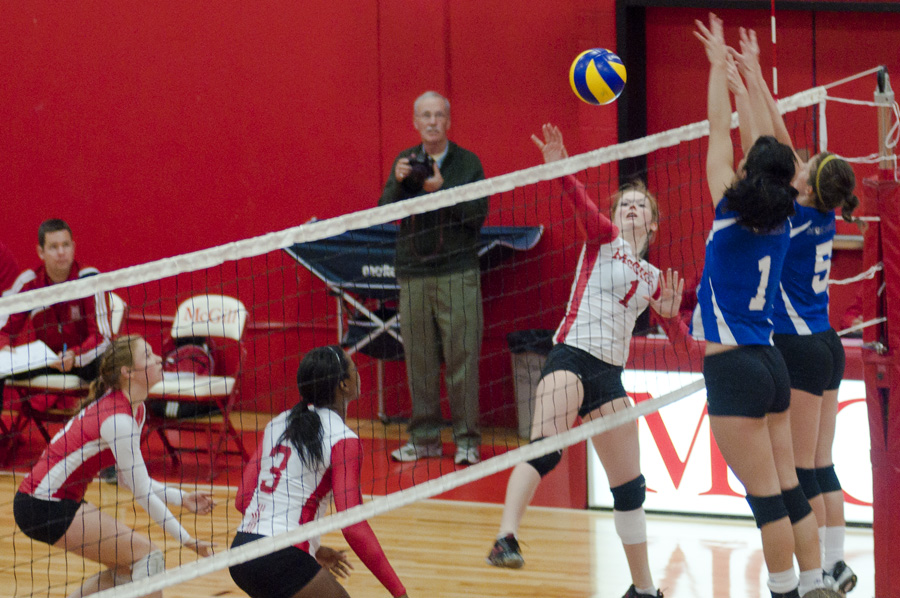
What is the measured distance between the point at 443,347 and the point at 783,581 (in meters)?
3.60

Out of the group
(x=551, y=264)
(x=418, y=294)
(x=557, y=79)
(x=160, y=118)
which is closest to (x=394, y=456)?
(x=418, y=294)

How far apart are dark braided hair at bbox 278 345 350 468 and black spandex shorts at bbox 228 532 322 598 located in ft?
1.04

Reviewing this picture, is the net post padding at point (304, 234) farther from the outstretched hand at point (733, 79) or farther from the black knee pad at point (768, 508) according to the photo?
the black knee pad at point (768, 508)

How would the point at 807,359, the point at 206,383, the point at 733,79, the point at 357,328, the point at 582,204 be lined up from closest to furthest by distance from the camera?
the point at 733,79 → the point at 807,359 → the point at 582,204 → the point at 206,383 → the point at 357,328

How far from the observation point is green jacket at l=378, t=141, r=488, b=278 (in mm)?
7047

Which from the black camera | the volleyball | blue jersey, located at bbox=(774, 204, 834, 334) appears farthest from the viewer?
the black camera

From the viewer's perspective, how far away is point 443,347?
7328mm

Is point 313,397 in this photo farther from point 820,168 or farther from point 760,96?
point 820,168

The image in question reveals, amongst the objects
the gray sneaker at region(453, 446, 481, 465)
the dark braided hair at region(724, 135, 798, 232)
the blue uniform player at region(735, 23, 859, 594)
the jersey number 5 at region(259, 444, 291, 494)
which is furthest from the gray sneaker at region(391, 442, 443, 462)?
the dark braided hair at region(724, 135, 798, 232)

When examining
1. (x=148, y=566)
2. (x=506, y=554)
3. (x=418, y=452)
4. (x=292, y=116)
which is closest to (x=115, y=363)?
(x=148, y=566)

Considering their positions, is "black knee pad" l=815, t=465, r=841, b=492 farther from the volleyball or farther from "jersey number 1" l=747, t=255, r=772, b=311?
the volleyball

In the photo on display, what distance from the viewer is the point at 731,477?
6.13m

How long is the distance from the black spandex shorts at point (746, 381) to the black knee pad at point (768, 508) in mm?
305

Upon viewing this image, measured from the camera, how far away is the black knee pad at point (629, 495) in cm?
458
